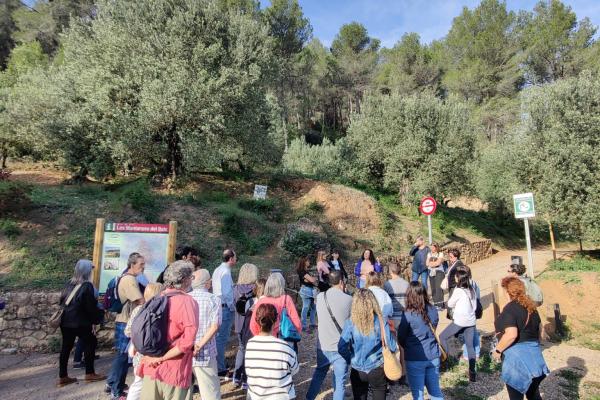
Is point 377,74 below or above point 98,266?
above

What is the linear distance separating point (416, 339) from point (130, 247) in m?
5.74

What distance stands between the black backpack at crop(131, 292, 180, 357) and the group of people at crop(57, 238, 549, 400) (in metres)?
0.03

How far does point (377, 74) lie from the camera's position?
43.2 meters

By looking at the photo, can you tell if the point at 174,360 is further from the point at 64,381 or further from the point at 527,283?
the point at 527,283

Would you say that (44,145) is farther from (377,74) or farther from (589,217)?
(377,74)

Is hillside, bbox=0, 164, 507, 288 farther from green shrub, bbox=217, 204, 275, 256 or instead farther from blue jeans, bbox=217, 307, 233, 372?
blue jeans, bbox=217, 307, 233, 372

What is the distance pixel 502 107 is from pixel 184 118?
3445 cm

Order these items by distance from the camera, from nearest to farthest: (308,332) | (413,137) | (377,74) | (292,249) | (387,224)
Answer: (308,332) < (292,249) < (387,224) < (413,137) < (377,74)

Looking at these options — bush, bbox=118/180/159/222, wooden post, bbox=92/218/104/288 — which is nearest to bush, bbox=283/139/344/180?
bush, bbox=118/180/159/222

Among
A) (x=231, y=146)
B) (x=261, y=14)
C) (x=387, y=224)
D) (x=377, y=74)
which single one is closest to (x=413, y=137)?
(x=387, y=224)

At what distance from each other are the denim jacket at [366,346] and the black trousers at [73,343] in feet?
13.0

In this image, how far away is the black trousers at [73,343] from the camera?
5.25m

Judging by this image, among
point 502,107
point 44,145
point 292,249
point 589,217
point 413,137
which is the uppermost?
point 502,107

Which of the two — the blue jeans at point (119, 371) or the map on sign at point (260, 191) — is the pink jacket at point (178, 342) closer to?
the blue jeans at point (119, 371)
